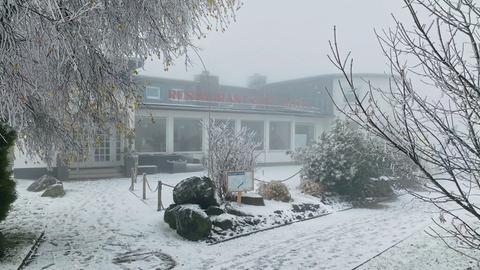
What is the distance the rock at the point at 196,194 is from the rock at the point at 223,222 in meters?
0.49

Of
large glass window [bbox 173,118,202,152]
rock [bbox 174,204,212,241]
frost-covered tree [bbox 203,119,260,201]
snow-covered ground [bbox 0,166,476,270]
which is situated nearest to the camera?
snow-covered ground [bbox 0,166,476,270]

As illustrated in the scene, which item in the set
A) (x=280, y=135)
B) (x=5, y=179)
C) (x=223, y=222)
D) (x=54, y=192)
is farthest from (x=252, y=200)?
(x=280, y=135)

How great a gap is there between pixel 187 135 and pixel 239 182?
12525 millimetres

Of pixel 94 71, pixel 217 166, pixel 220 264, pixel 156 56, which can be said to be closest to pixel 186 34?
pixel 156 56

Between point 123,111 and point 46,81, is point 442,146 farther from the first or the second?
point 123,111

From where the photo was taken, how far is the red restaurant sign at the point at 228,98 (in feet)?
78.7

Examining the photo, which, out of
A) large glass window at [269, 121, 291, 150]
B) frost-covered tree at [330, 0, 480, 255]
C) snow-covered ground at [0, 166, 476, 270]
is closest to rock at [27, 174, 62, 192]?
snow-covered ground at [0, 166, 476, 270]

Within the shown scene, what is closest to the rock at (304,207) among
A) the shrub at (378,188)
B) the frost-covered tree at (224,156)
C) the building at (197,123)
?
the frost-covered tree at (224,156)

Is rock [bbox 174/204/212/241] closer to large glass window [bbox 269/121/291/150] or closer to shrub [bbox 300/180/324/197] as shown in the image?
shrub [bbox 300/180/324/197]

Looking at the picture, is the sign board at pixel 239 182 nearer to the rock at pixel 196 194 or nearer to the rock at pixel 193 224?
the rock at pixel 196 194

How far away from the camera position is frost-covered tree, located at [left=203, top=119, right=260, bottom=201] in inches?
446

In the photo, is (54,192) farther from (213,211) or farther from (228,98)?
(228,98)

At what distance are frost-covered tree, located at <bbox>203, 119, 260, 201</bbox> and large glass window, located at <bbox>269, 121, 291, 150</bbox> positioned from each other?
14263 millimetres

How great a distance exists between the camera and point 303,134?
28000mm
